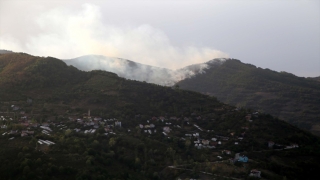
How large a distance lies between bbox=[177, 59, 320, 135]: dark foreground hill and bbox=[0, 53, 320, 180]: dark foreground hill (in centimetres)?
2491

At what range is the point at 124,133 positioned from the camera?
125 ft

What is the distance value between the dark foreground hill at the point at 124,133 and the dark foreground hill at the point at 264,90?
2491cm

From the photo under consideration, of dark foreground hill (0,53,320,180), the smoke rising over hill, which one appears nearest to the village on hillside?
dark foreground hill (0,53,320,180)

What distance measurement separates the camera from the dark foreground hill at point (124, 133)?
2834 centimetres

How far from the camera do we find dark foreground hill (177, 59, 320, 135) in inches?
2808

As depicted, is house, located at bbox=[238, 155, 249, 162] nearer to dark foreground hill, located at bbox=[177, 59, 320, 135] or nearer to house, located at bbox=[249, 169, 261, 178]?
house, located at bbox=[249, 169, 261, 178]

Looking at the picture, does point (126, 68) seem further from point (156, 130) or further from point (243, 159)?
point (243, 159)

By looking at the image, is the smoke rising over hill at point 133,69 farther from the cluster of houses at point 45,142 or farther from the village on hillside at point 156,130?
the cluster of houses at point 45,142

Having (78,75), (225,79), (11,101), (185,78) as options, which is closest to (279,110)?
(225,79)

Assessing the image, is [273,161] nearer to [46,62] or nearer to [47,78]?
[47,78]

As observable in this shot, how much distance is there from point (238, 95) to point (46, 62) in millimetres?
48642

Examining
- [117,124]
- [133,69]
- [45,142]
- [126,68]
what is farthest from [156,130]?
[133,69]

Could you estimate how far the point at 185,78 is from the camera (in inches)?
4013

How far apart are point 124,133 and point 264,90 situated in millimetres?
56612
